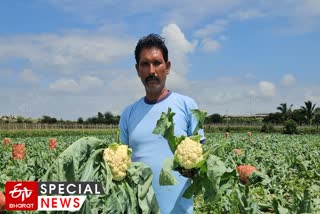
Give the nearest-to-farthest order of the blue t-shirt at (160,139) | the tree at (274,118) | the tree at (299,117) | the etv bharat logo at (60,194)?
1. the etv bharat logo at (60,194)
2. the blue t-shirt at (160,139)
3. the tree at (299,117)
4. the tree at (274,118)

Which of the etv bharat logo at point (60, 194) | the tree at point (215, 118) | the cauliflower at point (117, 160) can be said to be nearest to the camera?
the etv bharat logo at point (60, 194)

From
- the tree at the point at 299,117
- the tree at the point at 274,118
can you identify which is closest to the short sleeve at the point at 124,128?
the tree at the point at 299,117

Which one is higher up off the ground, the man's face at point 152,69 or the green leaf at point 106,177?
the man's face at point 152,69

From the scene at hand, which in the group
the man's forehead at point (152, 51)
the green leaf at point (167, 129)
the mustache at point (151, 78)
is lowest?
the green leaf at point (167, 129)

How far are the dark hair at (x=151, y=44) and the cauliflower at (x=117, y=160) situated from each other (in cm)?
118

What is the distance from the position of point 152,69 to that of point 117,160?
108cm

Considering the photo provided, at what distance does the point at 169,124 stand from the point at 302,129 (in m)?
61.3

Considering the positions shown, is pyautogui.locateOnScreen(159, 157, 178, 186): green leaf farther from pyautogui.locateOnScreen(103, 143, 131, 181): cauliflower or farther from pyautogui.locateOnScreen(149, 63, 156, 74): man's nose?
pyautogui.locateOnScreen(149, 63, 156, 74): man's nose

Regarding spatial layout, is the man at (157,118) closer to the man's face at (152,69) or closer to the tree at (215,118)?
the man's face at (152,69)

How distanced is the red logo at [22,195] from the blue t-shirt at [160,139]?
104cm

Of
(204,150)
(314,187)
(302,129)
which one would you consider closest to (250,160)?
(314,187)

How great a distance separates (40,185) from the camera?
78.9 inches

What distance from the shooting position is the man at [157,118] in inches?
119

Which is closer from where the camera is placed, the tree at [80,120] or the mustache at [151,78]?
the mustache at [151,78]
